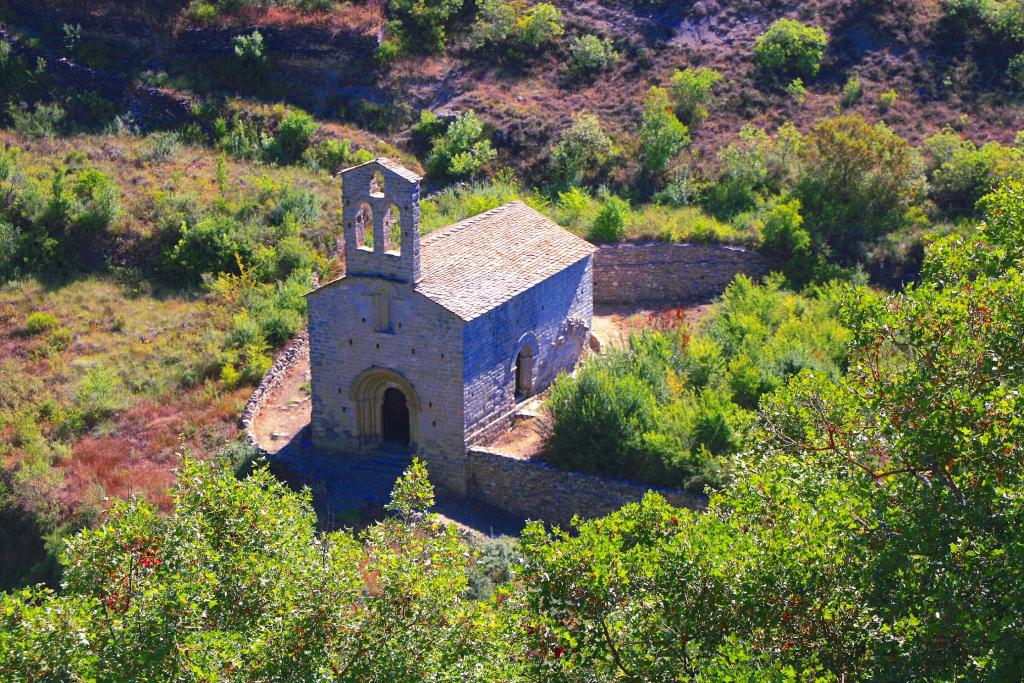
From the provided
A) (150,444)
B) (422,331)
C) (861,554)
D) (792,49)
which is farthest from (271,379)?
(792,49)

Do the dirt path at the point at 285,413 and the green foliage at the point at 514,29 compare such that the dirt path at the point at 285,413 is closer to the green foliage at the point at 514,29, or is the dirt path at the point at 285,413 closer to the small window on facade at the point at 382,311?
the small window on facade at the point at 382,311

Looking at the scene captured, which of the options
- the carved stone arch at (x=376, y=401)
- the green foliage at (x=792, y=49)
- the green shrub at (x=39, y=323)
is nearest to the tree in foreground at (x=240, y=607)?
the carved stone arch at (x=376, y=401)

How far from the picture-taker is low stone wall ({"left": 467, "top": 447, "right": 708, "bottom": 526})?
1008 inches

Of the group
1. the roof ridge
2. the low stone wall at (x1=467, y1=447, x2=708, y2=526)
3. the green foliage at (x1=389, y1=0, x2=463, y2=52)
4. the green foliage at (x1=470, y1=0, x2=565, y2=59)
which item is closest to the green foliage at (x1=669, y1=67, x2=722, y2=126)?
the green foliage at (x1=470, y1=0, x2=565, y2=59)

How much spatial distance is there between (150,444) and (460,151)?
1638 centimetres

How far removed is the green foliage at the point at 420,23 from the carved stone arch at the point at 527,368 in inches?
804

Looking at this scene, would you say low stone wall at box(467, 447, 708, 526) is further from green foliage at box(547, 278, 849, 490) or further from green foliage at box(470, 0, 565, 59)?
green foliage at box(470, 0, 565, 59)

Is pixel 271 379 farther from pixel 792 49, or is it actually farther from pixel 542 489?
pixel 792 49

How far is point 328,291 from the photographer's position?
1045 inches

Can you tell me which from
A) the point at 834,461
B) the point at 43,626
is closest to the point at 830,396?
the point at 834,461

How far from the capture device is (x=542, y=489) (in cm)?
2631

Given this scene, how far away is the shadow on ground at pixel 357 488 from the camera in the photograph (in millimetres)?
25875

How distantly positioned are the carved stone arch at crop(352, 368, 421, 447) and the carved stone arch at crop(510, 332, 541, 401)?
8.81ft

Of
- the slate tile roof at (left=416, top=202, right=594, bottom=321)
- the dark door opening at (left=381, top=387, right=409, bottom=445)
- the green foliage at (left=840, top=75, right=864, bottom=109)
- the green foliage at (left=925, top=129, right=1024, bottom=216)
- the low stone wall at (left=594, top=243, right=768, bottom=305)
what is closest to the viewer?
the slate tile roof at (left=416, top=202, right=594, bottom=321)
